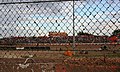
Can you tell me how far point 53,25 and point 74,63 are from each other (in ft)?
2.81

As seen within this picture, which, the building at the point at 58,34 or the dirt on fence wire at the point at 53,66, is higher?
the building at the point at 58,34

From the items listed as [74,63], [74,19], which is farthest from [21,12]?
[74,63]

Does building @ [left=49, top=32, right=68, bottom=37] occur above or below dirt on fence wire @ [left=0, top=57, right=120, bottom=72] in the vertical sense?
above

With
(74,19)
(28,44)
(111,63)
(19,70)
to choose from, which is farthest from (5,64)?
(111,63)

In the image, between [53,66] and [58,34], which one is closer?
[58,34]

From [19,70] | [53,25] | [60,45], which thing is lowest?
[19,70]

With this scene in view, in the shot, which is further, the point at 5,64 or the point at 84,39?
the point at 84,39

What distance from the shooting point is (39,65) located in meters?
4.70

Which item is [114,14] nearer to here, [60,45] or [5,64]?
[60,45]

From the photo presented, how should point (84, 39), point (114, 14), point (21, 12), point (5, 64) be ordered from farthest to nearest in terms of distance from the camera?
A: point (84, 39)
point (5, 64)
point (21, 12)
point (114, 14)

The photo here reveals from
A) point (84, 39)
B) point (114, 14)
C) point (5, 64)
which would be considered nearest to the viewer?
point (114, 14)

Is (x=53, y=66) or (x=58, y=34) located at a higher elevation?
(x=58, y=34)

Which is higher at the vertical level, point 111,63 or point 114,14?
point 114,14

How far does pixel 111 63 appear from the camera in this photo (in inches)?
184
